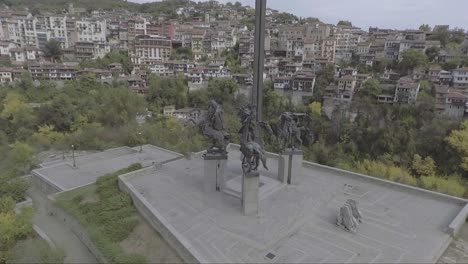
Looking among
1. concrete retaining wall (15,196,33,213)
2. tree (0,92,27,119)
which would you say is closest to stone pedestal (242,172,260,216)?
concrete retaining wall (15,196,33,213)

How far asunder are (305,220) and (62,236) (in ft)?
29.5

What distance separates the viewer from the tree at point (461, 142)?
73.9 feet

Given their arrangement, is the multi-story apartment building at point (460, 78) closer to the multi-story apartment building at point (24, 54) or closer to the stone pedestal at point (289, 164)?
the stone pedestal at point (289, 164)

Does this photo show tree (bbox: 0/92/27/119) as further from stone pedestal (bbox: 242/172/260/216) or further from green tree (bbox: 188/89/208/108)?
stone pedestal (bbox: 242/172/260/216)

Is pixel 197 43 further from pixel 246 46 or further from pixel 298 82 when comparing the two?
pixel 298 82

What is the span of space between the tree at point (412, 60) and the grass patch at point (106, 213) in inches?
1422

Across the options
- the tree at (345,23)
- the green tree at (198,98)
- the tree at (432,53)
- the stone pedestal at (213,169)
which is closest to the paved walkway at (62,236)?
the stone pedestal at (213,169)

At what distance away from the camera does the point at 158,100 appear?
128ft

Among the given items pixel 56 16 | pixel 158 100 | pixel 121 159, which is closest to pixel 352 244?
pixel 121 159

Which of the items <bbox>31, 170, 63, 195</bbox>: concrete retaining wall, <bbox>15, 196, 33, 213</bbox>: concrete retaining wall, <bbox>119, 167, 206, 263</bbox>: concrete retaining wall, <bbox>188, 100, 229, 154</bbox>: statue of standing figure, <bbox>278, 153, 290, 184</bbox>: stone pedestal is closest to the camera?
<bbox>119, 167, 206, 263</bbox>: concrete retaining wall

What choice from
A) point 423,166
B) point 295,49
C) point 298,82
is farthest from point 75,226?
point 295,49

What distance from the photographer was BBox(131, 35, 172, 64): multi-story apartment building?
50250 mm

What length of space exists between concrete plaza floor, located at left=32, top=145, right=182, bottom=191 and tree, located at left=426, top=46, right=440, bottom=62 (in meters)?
36.1

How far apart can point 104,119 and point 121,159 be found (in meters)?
13.1
